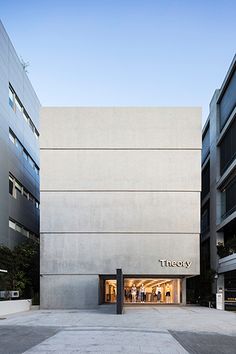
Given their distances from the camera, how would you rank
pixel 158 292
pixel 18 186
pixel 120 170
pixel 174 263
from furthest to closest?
pixel 18 186 → pixel 158 292 → pixel 120 170 → pixel 174 263

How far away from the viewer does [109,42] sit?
29453mm

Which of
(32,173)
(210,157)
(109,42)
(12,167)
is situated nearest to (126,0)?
(109,42)

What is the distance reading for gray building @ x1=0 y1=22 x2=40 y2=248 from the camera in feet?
132

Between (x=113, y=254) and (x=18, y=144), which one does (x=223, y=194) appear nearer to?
(x=113, y=254)

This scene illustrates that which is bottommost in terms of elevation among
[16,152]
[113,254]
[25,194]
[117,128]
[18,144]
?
[113,254]

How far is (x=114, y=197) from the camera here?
3738 centimetres

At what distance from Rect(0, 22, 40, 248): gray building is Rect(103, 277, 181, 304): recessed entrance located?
33.7 ft

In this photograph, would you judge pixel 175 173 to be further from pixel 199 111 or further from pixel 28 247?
pixel 28 247

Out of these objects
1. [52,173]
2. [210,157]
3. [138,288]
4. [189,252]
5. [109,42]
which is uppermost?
[109,42]

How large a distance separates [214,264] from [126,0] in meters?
31.2

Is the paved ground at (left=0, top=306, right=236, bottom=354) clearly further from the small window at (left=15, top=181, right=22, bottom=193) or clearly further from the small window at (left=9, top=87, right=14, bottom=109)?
the small window at (left=9, top=87, right=14, bottom=109)

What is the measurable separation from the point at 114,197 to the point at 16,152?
13.2 m

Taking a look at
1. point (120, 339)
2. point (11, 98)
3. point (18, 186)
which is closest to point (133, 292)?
point (18, 186)

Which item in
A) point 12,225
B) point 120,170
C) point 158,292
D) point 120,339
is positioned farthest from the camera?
point 12,225
